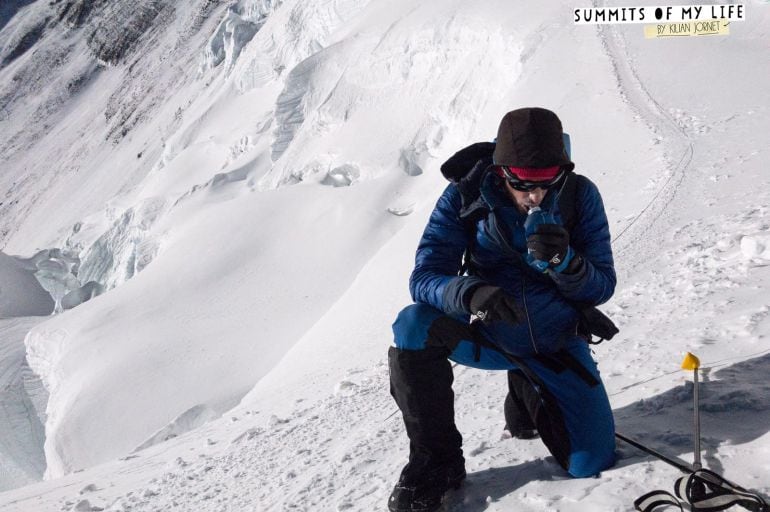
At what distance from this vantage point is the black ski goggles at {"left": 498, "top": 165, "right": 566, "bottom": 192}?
2.22 m

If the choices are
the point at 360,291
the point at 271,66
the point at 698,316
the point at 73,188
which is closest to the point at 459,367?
the point at 698,316

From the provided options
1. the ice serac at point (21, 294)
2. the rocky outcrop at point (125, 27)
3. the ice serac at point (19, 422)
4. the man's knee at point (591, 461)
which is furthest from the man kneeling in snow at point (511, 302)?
the rocky outcrop at point (125, 27)

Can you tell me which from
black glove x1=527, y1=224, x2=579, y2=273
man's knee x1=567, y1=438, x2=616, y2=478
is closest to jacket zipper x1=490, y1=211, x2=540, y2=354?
black glove x1=527, y1=224, x2=579, y2=273

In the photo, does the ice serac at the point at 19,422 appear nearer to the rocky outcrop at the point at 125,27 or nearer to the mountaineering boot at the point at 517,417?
the mountaineering boot at the point at 517,417

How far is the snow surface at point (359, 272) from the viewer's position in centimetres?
287

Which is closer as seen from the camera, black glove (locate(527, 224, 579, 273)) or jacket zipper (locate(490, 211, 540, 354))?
black glove (locate(527, 224, 579, 273))

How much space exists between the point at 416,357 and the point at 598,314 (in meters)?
0.67

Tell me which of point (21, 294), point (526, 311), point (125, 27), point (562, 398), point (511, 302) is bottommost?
point (21, 294)

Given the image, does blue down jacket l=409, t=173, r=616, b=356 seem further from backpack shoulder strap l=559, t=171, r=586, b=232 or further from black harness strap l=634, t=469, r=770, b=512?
black harness strap l=634, t=469, r=770, b=512

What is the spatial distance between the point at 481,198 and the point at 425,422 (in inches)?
31.3

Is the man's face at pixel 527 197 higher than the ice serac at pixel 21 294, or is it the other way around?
the man's face at pixel 527 197

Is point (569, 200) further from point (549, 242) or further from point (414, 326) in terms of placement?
point (414, 326)

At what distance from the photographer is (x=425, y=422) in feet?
7.29

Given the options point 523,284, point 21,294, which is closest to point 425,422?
point 523,284
